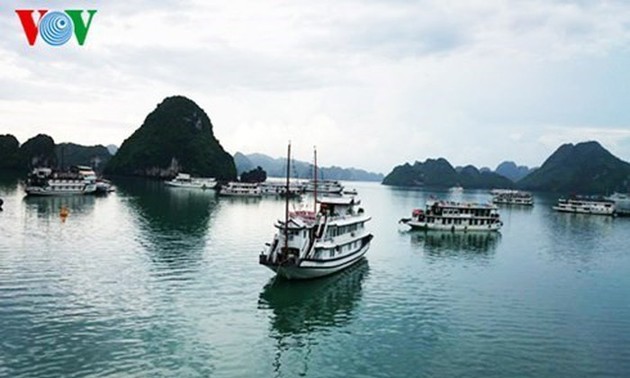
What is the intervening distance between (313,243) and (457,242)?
4341 cm

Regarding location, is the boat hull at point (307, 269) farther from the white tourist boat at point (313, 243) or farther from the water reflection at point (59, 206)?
the water reflection at point (59, 206)

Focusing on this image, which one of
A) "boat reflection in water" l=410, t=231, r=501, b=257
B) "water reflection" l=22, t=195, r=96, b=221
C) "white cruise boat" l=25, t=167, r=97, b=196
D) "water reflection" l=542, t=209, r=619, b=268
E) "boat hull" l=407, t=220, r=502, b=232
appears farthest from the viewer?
"white cruise boat" l=25, t=167, r=97, b=196

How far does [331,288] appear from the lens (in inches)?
1857

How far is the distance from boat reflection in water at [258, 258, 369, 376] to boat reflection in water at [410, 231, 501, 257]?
24.3 m

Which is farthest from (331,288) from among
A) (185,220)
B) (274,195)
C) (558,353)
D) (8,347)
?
(274,195)

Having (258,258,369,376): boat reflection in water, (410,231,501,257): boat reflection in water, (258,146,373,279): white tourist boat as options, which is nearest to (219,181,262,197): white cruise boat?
(410,231,501,257): boat reflection in water

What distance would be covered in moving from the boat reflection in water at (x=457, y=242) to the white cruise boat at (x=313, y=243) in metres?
21.6

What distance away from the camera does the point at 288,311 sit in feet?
129

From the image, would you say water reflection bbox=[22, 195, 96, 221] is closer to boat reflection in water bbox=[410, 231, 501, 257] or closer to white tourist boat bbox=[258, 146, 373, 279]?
white tourist boat bbox=[258, 146, 373, 279]

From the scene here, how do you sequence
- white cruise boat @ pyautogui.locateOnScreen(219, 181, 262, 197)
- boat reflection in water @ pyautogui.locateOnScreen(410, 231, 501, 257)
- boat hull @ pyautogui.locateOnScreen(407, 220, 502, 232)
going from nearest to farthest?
boat reflection in water @ pyautogui.locateOnScreen(410, 231, 501, 257) < boat hull @ pyautogui.locateOnScreen(407, 220, 502, 232) < white cruise boat @ pyautogui.locateOnScreen(219, 181, 262, 197)

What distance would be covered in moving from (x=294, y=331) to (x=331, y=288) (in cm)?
1247

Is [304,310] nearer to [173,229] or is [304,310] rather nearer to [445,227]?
[173,229]

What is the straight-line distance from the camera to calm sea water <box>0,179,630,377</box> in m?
29.0

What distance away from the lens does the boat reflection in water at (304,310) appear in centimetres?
3058
